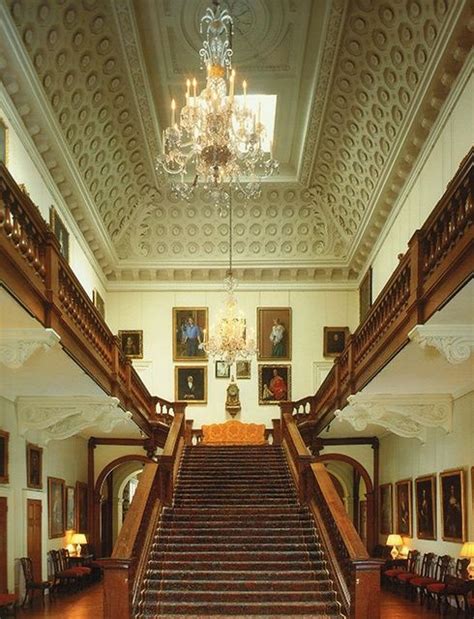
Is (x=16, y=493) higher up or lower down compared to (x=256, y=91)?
lower down

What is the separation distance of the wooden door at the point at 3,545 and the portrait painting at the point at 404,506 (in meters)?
8.75

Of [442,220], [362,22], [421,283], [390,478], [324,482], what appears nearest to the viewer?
[442,220]

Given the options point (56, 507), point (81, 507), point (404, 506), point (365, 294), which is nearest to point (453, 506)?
point (404, 506)

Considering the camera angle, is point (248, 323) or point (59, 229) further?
point (248, 323)

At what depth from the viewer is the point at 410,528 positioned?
1816cm

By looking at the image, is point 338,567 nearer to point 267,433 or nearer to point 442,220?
point 442,220

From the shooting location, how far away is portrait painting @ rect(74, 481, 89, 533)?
20461 millimetres

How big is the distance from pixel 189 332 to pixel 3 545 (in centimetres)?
1105

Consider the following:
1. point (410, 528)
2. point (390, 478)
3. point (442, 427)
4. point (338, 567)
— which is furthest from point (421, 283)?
point (390, 478)

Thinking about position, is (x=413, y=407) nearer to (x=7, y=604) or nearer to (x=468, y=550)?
(x=468, y=550)

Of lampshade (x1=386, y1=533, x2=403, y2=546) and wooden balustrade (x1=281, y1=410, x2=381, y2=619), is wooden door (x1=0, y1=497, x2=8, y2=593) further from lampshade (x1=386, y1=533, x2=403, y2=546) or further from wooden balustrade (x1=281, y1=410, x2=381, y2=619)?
lampshade (x1=386, y1=533, x2=403, y2=546)

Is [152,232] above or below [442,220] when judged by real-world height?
above

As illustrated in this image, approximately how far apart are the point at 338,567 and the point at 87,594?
6819 millimetres

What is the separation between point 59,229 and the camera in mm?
17500
